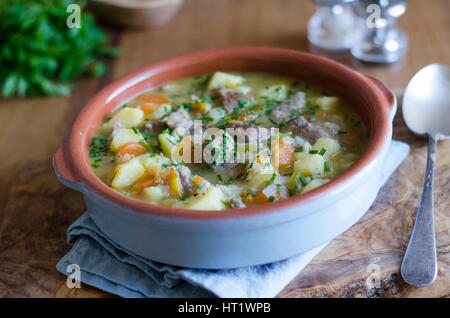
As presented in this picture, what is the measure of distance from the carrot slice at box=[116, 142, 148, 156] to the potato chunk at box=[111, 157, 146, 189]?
21 centimetres

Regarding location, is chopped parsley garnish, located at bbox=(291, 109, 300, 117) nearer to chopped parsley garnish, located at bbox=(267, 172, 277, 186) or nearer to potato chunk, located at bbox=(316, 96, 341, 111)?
potato chunk, located at bbox=(316, 96, 341, 111)

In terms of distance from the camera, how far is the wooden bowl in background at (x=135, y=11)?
518cm

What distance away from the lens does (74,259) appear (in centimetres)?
266

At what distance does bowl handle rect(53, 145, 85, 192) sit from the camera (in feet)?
8.55

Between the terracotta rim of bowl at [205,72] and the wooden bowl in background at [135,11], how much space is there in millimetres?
1817

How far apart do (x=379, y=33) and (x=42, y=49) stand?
2951 millimetres

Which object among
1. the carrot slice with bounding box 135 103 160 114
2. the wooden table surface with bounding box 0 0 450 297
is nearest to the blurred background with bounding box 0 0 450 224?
the wooden table surface with bounding box 0 0 450 297

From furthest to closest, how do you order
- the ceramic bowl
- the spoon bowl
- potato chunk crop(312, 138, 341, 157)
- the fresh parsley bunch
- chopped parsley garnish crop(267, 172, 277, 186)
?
the fresh parsley bunch, the spoon bowl, potato chunk crop(312, 138, 341, 157), chopped parsley garnish crop(267, 172, 277, 186), the ceramic bowl

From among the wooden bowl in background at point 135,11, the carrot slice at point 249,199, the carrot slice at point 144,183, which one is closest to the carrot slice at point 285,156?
the carrot slice at point 249,199

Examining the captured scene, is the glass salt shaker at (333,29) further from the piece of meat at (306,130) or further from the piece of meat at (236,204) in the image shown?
the piece of meat at (236,204)

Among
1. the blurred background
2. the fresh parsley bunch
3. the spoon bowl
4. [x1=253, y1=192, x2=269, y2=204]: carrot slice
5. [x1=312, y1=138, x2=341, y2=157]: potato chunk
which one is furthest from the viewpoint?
the fresh parsley bunch
